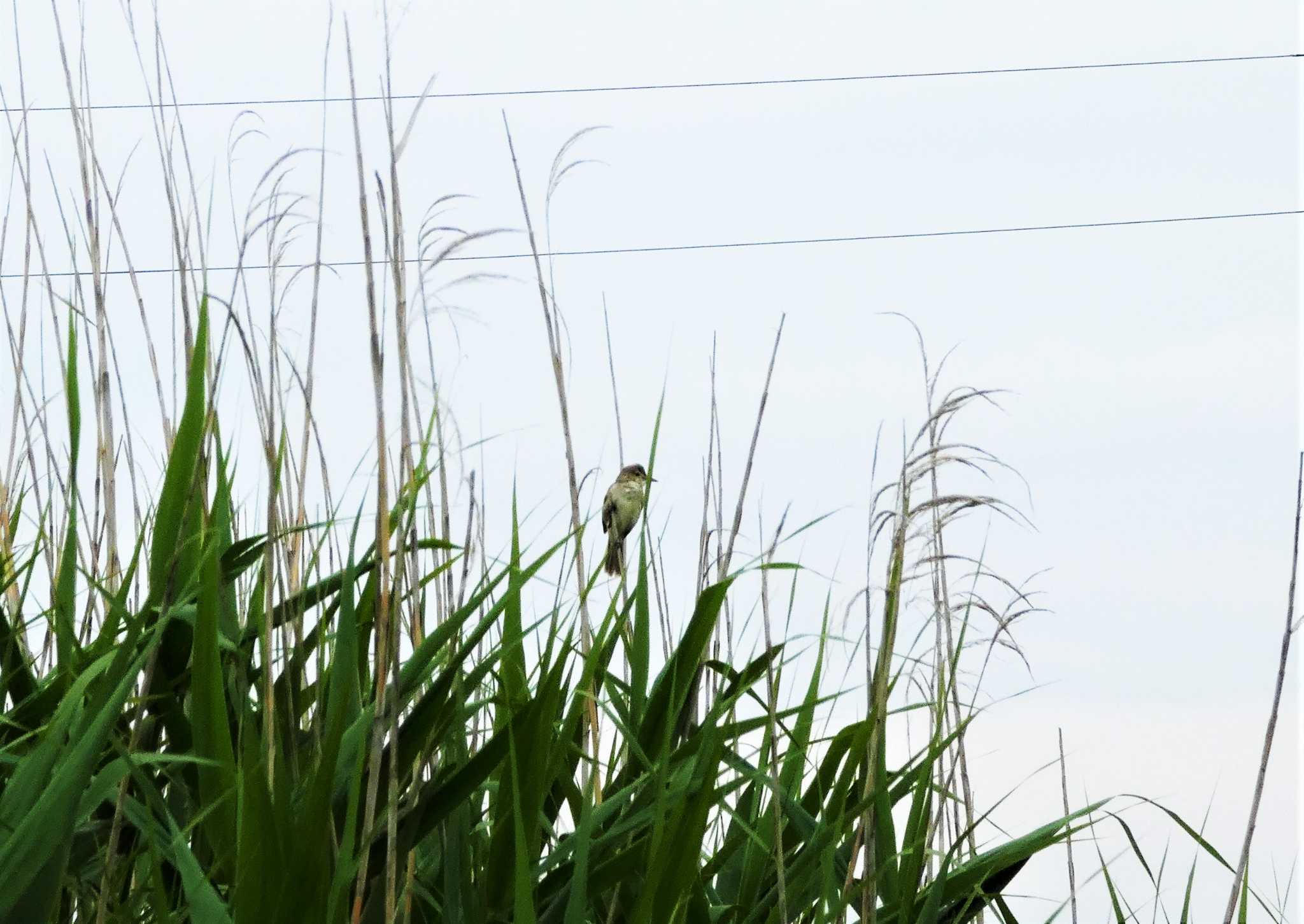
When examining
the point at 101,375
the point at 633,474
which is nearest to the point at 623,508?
the point at 633,474

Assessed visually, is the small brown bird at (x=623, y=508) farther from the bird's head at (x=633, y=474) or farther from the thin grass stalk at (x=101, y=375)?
the thin grass stalk at (x=101, y=375)

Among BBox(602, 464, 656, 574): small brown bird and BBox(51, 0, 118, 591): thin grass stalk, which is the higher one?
BBox(51, 0, 118, 591): thin grass stalk

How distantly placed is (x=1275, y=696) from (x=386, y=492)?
0.63 m

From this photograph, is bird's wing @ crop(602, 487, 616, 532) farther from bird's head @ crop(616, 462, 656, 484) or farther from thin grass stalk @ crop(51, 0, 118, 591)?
thin grass stalk @ crop(51, 0, 118, 591)

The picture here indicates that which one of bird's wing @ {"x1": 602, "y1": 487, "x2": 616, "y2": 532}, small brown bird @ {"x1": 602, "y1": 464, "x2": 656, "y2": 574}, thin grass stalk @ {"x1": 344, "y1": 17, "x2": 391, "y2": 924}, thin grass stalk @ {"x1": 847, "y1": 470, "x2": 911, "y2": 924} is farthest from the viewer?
bird's wing @ {"x1": 602, "y1": 487, "x2": 616, "y2": 532}

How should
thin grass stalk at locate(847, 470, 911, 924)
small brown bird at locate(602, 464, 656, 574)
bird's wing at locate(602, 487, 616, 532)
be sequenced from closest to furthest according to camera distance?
1. thin grass stalk at locate(847, 470, 911, 924)
2. small brown bird at locate(602, 464, 656, 574)
3. bird's wing at locate(602, 487, 616, 532)

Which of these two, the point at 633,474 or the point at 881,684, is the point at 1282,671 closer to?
the point at 881,684

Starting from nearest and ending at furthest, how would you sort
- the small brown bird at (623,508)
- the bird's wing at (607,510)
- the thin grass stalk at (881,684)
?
the thin grass stalk at (881,684) < the small brown bird at (623,508) < the bird's wing at (607,510)

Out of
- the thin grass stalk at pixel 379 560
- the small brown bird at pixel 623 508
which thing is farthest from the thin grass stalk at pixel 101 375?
the small brown bird at pixel 623 508

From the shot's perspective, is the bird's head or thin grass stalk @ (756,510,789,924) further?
the bird's head

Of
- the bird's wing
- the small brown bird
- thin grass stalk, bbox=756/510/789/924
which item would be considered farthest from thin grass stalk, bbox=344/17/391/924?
the bird's wing

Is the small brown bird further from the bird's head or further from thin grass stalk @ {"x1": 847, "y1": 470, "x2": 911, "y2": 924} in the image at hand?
thin grass stalk @ {"x1": 847, "y1": 470, "x2": 911, "y2": 924}

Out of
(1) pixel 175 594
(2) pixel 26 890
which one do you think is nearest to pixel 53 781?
(2) pixel 26 890

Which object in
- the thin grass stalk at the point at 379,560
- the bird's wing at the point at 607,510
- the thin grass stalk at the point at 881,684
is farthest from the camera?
the bird's wing at the point at 607,510
